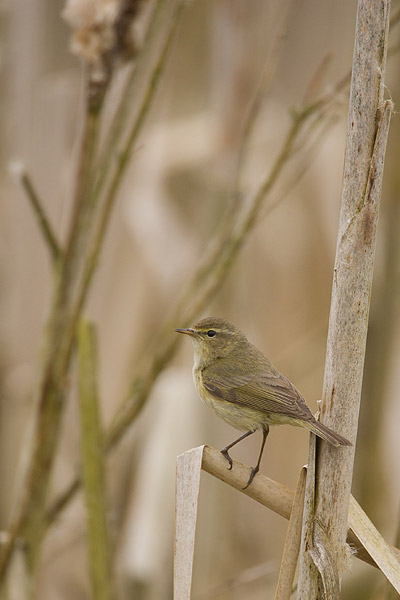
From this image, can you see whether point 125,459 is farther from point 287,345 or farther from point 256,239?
point 256,239

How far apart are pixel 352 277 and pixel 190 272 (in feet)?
5.06

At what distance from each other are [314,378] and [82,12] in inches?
60.4

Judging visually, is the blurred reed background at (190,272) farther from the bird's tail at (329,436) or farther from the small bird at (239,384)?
the bird's tail at (329,436)

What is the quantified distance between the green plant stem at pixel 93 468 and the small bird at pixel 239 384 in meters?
0.22

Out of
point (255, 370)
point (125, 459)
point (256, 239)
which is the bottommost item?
point (125, 459)

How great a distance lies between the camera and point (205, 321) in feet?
5.61

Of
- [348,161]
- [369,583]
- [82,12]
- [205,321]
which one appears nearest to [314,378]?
[369,583]

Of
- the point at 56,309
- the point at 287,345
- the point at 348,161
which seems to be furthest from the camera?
the point at 287,345

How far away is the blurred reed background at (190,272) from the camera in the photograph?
232 centimetres

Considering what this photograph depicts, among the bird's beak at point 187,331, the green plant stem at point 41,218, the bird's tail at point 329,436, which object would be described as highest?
the green plant stem at point 41,218

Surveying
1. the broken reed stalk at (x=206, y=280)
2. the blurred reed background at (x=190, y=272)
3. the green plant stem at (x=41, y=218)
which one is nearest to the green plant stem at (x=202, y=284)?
the broken reed stalk at (x=206, y=280)

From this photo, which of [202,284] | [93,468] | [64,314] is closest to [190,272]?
[202,284]

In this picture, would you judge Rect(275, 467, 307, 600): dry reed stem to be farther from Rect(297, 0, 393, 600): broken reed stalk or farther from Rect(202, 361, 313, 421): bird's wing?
Rect(202, 361, 313, 421): bird's wing

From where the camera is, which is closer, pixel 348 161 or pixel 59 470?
pixel 348 161
